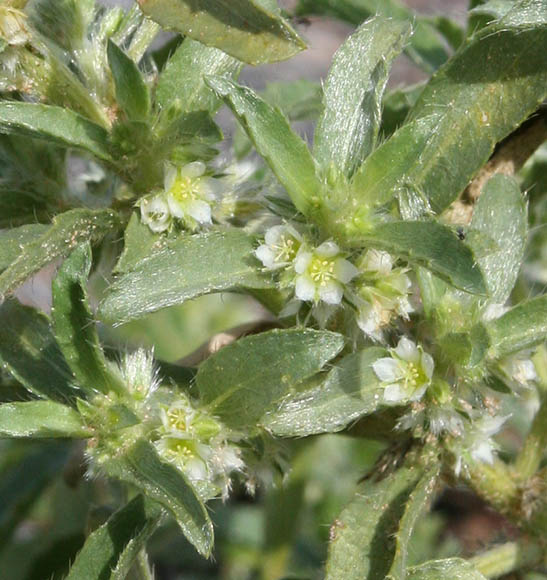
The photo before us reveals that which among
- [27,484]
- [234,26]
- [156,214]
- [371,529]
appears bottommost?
[27,484]

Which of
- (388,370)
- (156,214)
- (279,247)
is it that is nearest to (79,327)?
(156,214)

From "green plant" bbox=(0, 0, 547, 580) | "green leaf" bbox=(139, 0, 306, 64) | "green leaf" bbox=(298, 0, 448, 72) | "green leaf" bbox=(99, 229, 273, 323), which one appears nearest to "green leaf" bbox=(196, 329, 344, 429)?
"green plant" bbox=(0, 0, 547, 580)

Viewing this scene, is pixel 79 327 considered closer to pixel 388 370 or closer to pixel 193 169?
pixel 193 169

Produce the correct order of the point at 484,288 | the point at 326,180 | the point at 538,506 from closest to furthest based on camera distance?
the point at 484,288
the point at 326,180
the point at 538,506

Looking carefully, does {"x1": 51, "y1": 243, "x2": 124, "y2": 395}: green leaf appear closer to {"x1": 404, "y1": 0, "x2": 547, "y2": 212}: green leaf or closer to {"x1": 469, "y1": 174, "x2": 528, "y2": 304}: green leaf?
{"x1": 404, "y1": 0, "x2": 547, "y2": 212}: green leaf

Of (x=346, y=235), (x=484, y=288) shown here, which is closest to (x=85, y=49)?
(x=346, y=235)

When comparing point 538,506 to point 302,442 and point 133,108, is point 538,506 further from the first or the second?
point 133,108
